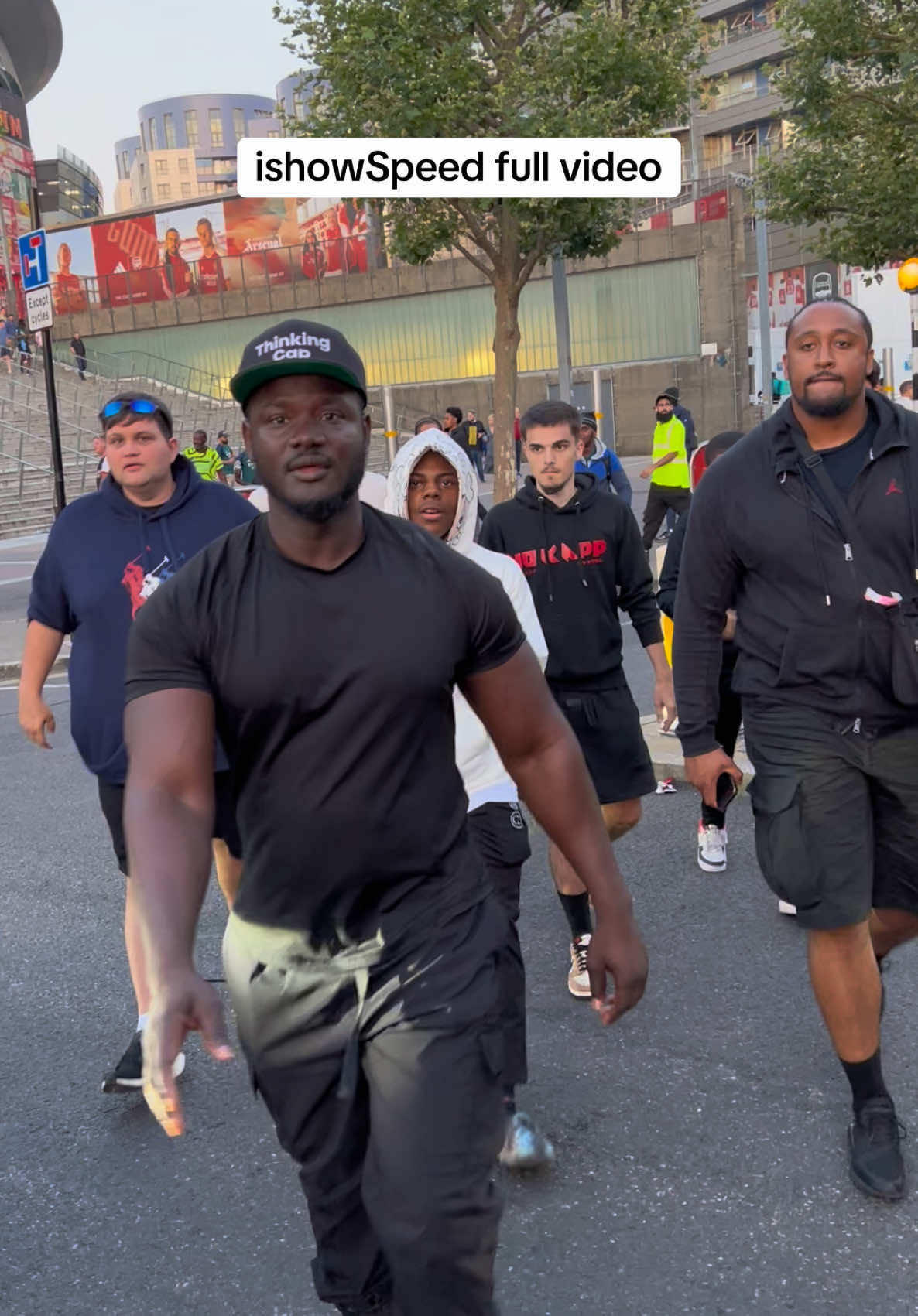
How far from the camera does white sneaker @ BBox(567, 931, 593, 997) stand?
14.9 feet

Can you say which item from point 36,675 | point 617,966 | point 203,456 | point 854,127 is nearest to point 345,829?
point 617,966

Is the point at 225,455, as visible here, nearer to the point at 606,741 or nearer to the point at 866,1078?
the point at 606,741

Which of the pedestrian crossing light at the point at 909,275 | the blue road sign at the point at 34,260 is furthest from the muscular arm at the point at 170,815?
the blue road sign at the point at 34,260

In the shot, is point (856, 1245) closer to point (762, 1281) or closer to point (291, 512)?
point (762, 1281)

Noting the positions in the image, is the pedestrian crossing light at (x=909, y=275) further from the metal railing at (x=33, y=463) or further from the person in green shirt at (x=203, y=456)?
the metal railing at (x=33, y=463)

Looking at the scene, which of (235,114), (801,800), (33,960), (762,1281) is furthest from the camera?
(235,114)

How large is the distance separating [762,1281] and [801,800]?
1068 millimetres

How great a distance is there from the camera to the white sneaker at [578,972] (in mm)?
4535

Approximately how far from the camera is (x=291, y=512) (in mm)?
2293

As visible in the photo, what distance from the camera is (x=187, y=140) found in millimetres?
175250

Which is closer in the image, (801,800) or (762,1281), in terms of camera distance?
(762,1281)

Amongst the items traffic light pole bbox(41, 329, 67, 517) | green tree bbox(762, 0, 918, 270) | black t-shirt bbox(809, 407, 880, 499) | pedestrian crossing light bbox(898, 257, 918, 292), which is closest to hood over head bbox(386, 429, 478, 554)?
black t-shirt bbox(809, 407, 880, 499)

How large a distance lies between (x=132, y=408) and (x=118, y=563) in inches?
18.9

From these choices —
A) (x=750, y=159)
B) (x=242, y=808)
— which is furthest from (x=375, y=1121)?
(x=750, y=159)
